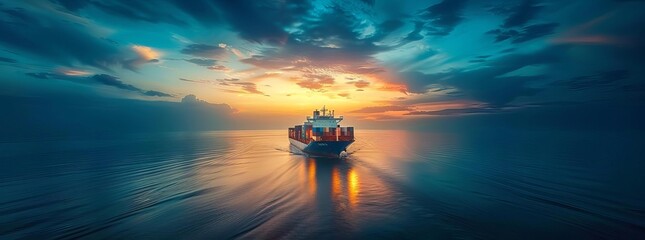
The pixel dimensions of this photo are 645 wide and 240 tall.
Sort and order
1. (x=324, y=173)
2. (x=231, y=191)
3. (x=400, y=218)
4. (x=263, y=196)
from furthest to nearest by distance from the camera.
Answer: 1. (x=324, y=173)
2. (x=231, y=191)
3. (x=263, y=196)
4. (x=400, y=218)

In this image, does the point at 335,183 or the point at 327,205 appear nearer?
the point at 327,205

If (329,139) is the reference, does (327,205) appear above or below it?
below

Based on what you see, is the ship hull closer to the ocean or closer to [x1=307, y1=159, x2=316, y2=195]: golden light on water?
[x1=307, y1=159, x2=316, y2=195]: golden light on water

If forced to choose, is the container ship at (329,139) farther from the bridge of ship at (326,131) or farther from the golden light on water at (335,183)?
the golden light on water at (335,183)

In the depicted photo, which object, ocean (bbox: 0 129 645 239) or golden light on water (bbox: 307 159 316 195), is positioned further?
golden light on water (bbox: 307 159 316 195)

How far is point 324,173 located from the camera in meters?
38.8

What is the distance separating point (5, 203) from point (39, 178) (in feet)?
47.4

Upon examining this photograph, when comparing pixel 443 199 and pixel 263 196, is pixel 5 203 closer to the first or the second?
pixel 263 196

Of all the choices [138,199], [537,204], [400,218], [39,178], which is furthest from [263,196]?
[39,178]

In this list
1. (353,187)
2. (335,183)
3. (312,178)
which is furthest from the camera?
(312,178)

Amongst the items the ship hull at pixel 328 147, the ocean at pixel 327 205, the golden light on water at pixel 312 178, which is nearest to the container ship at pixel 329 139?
the ship hull at pixel 328 147

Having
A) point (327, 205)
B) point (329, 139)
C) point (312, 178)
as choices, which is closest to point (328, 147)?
point (329, 139)

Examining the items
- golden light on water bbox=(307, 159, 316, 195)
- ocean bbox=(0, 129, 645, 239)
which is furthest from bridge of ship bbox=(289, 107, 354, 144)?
ocean bbox=(0, 129, 645, 239)

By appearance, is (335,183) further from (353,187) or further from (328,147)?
(328,147)
